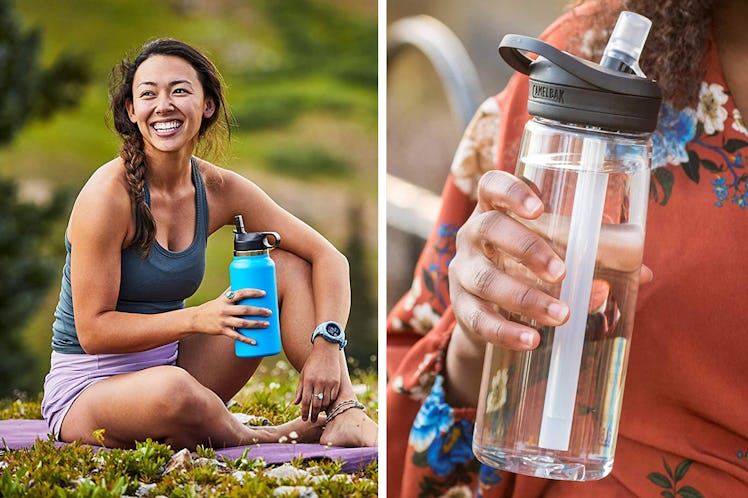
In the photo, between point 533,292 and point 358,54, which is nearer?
point 533,292

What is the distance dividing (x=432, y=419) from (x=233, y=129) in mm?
398

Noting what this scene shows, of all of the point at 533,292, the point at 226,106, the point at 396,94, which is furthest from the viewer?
the point at 396,94

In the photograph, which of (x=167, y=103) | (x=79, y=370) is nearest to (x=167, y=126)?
(x=167, y=103)

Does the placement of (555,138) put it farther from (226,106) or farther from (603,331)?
(226,106)

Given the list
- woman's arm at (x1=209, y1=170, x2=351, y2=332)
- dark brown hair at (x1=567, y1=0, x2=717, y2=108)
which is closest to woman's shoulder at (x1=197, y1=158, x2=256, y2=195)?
woman's arm at (x1=209, y1=170, x2=351, y2=332)

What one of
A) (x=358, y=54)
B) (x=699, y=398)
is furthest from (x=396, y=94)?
(x=699, y=398)

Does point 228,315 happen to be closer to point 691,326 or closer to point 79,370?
point 79,370

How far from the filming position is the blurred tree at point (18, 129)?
88cm

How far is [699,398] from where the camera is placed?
96 cm

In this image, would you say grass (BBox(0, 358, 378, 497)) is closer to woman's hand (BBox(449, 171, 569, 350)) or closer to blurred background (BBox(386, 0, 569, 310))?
woman's hand (BBox(449, 171, 569, 350))

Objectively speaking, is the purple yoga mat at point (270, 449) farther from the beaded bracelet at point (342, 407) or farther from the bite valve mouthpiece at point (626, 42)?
the bite valve mouthpiece at point (626, 42)

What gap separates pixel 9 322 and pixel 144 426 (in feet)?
0.53

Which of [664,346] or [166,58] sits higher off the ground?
[166,58]

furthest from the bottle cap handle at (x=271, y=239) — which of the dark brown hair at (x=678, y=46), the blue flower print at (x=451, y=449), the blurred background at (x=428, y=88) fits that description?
the blurred background at (x=428, y=88)
